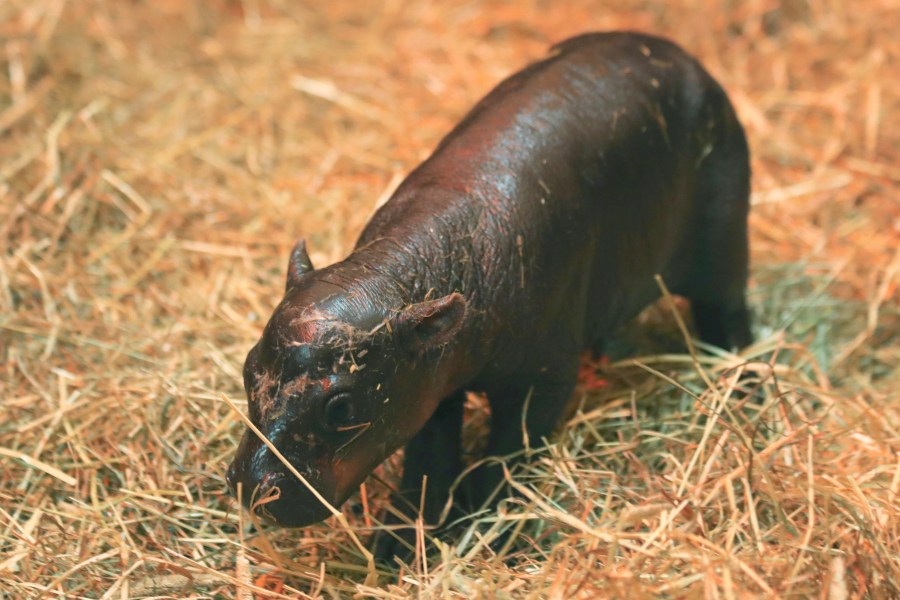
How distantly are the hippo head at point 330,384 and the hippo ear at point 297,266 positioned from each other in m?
0.03

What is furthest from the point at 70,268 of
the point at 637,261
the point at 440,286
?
the point at 637,261

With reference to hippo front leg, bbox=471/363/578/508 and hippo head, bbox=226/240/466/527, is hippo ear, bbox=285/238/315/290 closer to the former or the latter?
hippo head, bbox=226/240/466/527

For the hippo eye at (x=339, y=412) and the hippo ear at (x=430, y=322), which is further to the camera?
the hippo ear at (x=430, y=322)

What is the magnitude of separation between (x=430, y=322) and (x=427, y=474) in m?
0.71

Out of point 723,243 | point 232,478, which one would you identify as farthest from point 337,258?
point 232,478

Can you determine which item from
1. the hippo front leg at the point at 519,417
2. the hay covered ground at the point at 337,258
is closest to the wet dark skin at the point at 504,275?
the hippo front leg at the point at 519,417

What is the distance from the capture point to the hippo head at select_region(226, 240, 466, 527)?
3035mm

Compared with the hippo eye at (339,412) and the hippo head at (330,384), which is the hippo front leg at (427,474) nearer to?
the hippo head at (330,384)

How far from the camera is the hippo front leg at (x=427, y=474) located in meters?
3.66

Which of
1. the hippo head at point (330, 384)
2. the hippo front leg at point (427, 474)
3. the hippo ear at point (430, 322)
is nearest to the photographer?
the hippo head at point (330, 384)

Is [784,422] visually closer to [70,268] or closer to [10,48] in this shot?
[70,268]

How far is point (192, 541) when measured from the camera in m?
3.47

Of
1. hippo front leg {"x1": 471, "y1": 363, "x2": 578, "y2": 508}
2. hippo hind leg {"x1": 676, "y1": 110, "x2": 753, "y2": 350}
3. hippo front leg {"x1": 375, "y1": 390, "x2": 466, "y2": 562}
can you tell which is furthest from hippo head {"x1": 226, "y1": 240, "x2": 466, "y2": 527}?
hippo hind leg {"x1": 676, "y1": 110, "x2": 753, "y2": 350}

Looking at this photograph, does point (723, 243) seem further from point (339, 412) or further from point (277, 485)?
point (277, 485)
